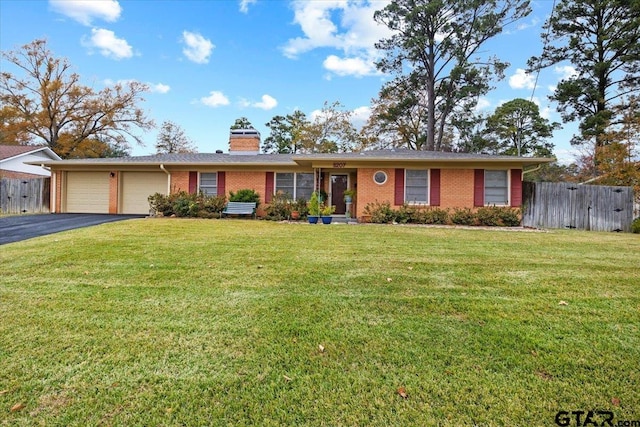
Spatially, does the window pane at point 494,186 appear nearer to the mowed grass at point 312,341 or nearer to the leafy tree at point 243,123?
the mowed grass at point 312,341

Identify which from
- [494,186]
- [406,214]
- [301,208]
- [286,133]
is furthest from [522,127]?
[301,208]

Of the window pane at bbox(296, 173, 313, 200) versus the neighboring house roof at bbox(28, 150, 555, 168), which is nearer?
the neighboring house roof at bbox(28, 150, 555, 168)

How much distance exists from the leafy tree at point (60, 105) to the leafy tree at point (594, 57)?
29504 mm

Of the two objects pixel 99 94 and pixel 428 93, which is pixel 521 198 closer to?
pixel 428 93

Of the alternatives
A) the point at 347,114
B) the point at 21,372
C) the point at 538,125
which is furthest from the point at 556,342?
the point at 538,125

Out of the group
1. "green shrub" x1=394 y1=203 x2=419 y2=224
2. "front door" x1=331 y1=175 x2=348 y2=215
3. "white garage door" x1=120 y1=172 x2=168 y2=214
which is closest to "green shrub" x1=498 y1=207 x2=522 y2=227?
"green shrub" x1=394 y1=203 x2=419 y2=224

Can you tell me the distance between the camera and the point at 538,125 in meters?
25.1

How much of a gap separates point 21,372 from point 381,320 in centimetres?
266

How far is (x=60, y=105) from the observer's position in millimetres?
26219

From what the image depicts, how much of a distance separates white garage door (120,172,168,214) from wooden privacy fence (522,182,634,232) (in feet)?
49.2

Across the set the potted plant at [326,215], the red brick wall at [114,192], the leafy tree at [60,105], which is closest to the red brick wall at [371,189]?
the potted plant at [326,215]

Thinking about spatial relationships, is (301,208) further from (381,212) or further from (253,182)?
(381,212)

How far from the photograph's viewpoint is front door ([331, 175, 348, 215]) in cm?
1366

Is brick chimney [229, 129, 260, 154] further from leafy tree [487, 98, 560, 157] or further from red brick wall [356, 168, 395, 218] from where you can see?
leafy tree [487, 98, 560, 157]
